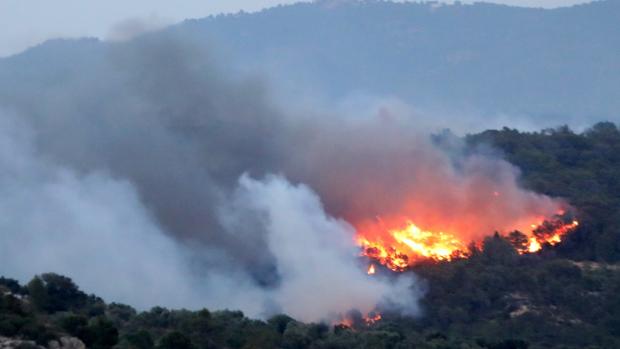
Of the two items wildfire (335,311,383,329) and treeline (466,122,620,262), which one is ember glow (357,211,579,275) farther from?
wildfire (335,311,383,329)

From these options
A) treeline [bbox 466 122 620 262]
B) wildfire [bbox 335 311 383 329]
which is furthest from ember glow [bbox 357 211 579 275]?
wildfire [bbox 335 311 383 329]

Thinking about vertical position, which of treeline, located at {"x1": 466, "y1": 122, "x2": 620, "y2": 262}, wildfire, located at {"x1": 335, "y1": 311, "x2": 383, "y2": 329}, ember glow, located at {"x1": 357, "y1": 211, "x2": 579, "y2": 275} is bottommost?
wildfire, located at {"x1": 335, "y1": 311, "x2": 383, "y2": 329}

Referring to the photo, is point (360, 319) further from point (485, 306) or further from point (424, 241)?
point (424, 241)

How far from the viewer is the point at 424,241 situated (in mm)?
60031

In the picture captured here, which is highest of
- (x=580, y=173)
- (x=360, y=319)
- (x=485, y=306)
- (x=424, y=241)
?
(x=580, y=173)

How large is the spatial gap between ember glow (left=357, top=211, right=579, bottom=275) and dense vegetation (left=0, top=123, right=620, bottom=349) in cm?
67

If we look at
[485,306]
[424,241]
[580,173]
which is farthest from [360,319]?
[580,173]

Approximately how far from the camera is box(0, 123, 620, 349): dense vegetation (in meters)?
35.0

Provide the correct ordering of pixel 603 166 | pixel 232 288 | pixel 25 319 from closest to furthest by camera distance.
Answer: pixel 25 319 → pixel 232 288 → pixel 603 166

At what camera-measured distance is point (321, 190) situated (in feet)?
208

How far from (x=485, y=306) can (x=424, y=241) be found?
6.86m

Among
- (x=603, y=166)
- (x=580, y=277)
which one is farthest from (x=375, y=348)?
(x=603, y=166)

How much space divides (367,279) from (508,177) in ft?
55.3

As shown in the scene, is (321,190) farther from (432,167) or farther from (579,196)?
(579,196)
